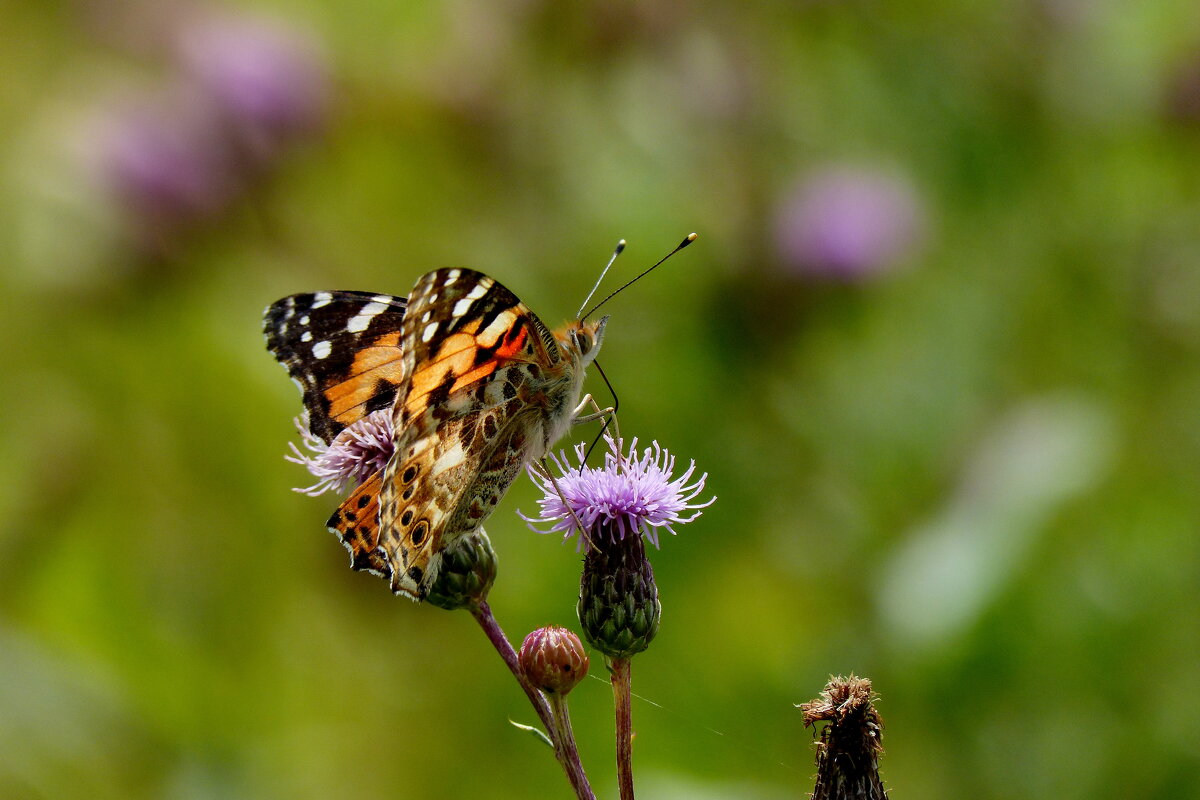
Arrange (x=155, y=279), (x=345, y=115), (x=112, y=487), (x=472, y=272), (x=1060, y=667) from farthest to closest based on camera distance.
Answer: (x=345, y=115) → (x=155, y=279) → (x=112, y=487) → (x=1060, y=667) → (x=472, y=272)

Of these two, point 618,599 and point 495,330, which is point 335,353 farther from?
point 618,599

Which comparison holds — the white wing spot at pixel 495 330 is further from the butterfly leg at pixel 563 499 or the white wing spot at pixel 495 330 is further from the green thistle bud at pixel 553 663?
the green thistle bud at pixel 553 663

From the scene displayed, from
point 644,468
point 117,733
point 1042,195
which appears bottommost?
point 117,733

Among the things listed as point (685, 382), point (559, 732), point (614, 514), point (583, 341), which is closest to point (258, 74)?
point (685, 382)

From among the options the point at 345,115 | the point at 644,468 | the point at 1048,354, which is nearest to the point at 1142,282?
the point at 1048,354

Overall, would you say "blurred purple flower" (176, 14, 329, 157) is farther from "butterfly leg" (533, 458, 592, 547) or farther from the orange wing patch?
"butterfly leg" (533, 458, 592, 547)

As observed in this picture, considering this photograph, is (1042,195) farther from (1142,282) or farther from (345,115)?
(345,115)
